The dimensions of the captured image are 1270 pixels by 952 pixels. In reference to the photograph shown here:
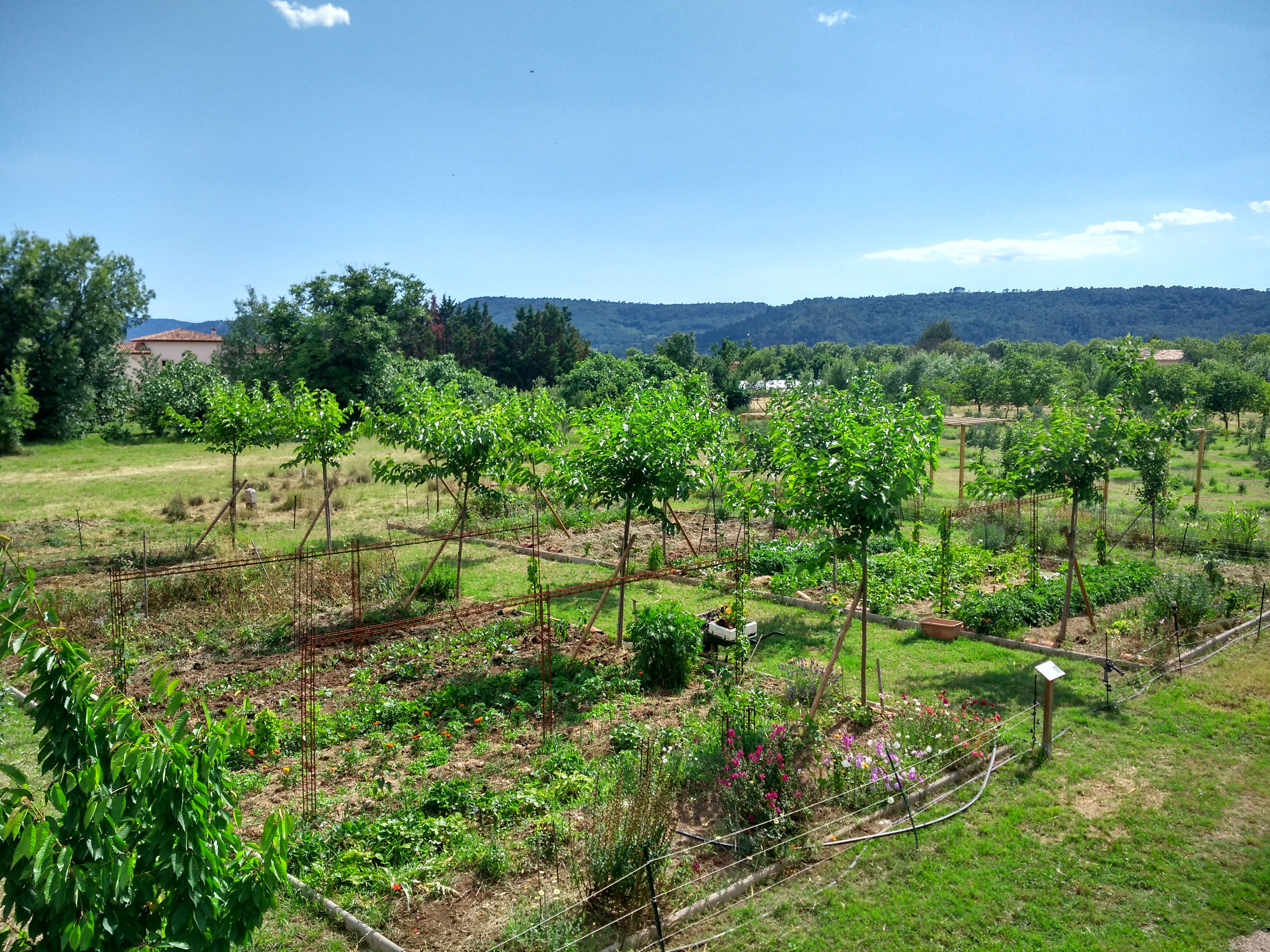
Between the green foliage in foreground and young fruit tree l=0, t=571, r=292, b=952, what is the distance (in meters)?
11.0

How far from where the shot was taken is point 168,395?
45875 mm

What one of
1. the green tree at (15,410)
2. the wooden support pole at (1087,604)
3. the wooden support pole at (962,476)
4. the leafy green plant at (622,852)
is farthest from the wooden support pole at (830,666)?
the green tree at (15,410)

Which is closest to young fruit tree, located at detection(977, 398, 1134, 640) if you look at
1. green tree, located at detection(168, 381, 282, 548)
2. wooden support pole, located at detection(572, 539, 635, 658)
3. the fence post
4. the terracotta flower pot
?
the terracotta flower pot

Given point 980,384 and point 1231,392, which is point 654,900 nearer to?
point 1231,392

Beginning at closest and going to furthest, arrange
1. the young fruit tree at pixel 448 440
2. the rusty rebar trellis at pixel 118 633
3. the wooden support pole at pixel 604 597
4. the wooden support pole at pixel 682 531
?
the rusty rebar trellis at pixel 118 633 < the wooden support pole at pixel 604 597 < the wooden support pole at pixel 682 531 < the young fruit tree at pixel 448 440

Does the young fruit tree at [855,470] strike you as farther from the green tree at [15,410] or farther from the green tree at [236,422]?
the green tree at [15,410]

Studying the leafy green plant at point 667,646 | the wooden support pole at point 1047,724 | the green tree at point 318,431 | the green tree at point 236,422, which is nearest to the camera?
the wooden support pole at point 1047,724

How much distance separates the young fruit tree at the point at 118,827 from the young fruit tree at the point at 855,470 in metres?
6.46

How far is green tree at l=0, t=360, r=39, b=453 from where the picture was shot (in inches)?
1400

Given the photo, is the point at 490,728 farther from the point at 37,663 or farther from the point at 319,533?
the point at 319,533

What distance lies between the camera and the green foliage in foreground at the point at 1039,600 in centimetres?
1205

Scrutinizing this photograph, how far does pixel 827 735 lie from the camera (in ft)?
28.1

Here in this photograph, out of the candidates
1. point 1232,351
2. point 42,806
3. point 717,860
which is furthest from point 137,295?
point 1232,351

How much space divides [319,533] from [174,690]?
56.3 ft
